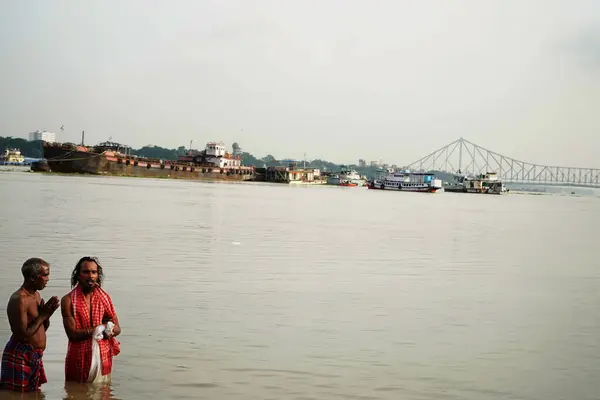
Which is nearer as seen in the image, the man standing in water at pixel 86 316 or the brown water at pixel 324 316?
the man standing in water at pixel 86 316

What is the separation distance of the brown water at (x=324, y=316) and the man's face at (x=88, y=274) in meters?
1.01

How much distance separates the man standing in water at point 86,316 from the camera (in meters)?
5.56

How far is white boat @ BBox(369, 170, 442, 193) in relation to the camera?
12625cm

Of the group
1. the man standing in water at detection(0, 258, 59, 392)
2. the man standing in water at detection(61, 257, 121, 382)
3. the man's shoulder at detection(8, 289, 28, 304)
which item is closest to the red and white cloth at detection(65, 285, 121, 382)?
the man standing in water at detection(61, 257, 121, 382)

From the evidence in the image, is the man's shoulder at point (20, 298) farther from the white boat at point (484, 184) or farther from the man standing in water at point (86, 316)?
the white boat at point (484, 184)

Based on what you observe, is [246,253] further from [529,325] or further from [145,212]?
[145,212]

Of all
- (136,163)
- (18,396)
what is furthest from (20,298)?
(136,163)

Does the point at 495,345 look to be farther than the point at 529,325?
No

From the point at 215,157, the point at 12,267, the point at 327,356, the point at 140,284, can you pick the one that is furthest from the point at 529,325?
the point at 215,157

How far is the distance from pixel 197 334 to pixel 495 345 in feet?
11.4

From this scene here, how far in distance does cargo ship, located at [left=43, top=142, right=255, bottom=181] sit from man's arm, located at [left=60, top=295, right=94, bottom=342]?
310 feet

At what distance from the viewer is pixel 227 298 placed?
1096 cm

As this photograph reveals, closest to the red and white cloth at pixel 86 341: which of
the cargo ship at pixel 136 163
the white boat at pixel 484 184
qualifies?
the cargo ship at pixel 136 163

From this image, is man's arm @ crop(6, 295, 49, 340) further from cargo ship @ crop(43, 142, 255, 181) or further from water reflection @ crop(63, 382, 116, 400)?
cargo ship @ crop(43, 142, 255, 181)
